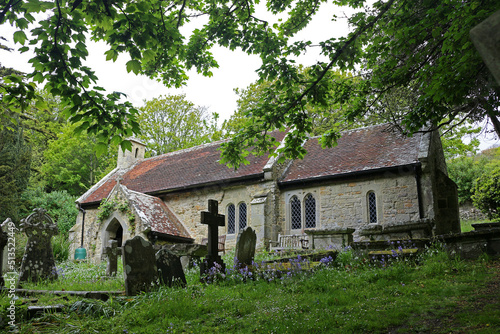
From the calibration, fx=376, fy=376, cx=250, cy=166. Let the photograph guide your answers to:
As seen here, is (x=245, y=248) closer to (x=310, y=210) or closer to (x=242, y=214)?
(x=310, y=210)

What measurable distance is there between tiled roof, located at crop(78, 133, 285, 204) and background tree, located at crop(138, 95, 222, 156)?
8.29 m

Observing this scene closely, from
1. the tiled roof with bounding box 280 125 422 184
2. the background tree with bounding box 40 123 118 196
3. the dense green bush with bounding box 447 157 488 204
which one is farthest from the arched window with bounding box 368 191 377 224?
the background tree with bounding box 40 123 118 196

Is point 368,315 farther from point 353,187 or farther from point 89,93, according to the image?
point 353,187

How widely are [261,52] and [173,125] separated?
91.1 feet

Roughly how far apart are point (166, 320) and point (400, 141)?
14.7 metres

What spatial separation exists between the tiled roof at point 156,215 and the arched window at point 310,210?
600 cm

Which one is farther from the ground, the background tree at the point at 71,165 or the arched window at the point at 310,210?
the background tree at the point at 71,165

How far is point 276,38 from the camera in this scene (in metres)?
8.59

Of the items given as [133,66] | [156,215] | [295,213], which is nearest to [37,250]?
[133,66]

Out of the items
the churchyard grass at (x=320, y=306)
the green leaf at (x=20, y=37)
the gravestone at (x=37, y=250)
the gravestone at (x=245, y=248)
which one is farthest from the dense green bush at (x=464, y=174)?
the green leaf at (x=20, y=37)

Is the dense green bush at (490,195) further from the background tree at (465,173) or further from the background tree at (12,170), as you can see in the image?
the background tree at (12,170)

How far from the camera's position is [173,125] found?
35406mm

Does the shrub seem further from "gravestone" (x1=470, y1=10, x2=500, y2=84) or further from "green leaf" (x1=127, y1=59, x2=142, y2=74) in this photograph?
"gravestone" (x1=470, y1=10, x2=500, y2=84)

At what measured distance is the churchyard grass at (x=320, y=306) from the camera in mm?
4660
